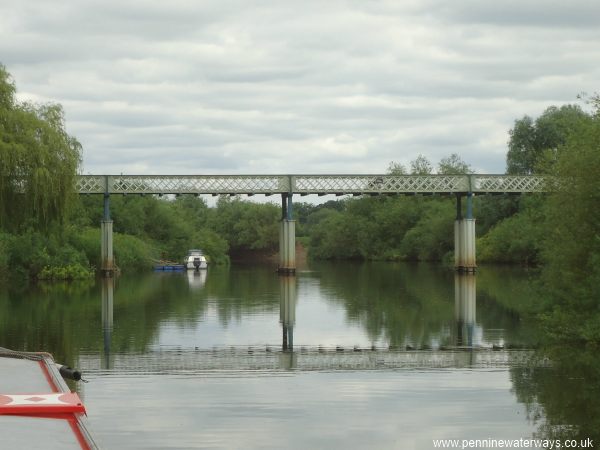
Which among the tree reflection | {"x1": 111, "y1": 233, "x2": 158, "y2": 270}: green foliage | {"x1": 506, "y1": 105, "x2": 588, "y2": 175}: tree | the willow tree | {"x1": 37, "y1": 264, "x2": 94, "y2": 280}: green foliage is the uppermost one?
{"x1": 506, "y1": 105, "x2": 588, "y2": 175}: tree

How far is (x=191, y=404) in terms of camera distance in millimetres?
15758

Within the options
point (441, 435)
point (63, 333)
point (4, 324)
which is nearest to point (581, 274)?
point (441, 435)

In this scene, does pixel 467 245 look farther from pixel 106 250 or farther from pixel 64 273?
pixel 64 273

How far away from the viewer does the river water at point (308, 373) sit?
1385 centimetres

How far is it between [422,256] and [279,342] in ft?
266

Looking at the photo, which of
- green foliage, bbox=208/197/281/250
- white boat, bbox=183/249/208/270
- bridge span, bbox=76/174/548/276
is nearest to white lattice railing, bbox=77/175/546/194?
bridge span, bbox=76/174/548/276

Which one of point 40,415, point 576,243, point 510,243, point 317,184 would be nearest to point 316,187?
point 317,184

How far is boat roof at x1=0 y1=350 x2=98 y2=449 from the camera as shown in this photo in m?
8.29

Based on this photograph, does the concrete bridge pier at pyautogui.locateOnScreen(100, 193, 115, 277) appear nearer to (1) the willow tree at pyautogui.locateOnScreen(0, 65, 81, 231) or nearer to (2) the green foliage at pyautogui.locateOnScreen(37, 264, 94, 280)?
(2) the green foliage at pyautogui.locateOnScreen(37, 264, 94, 280)

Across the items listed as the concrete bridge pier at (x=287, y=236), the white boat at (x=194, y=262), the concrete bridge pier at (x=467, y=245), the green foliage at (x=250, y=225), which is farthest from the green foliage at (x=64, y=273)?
the green foliage at (x=250, y=225)

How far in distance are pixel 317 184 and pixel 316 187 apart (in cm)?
25

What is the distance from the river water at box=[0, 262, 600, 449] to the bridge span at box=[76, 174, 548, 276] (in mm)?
30212

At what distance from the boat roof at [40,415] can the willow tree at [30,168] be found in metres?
28.9

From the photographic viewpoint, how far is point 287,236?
69.5m
